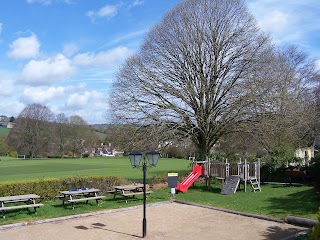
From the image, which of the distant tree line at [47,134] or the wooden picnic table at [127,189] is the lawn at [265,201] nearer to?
the wooden picnic table at [127,189]

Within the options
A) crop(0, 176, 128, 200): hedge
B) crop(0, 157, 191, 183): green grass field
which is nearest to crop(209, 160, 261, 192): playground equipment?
crop(0, 176, 128, 200): hedge

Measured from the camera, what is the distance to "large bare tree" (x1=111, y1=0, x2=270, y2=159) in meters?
23.1

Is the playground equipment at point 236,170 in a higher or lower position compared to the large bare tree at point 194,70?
lower

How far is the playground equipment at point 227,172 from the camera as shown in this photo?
19.2 metres

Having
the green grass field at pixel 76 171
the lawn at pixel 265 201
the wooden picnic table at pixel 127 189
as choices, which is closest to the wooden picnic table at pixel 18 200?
the wooden picnic table at pixel 127 189

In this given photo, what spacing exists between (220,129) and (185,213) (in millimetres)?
11185

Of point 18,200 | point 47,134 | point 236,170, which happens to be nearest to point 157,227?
point 18,200

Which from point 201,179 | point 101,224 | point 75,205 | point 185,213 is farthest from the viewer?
point 201,179

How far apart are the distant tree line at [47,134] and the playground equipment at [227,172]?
64111 mm

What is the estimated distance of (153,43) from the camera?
2403 centimetres

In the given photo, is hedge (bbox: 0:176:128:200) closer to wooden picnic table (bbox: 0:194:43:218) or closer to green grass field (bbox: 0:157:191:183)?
wooden picnic table (bbox: 0:194:43:218)

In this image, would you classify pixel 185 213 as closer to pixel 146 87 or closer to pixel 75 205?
pixel 75 205

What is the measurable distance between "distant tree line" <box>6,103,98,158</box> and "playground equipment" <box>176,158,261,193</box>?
64.1 meters

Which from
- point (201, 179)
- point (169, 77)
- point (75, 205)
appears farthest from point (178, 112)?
point (75, 205)
